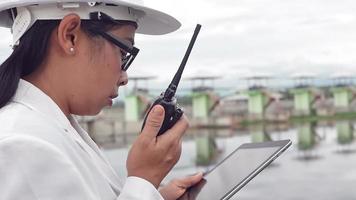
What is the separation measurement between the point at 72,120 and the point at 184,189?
0.24 metres

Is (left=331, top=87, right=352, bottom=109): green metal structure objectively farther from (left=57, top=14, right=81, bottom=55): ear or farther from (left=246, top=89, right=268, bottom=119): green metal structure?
(left=57, top=14, right=81, bottom=55): ear

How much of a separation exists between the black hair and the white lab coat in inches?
0.6

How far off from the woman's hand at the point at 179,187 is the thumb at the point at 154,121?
0.77 ft

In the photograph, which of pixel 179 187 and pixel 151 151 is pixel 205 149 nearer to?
pixel 179 187

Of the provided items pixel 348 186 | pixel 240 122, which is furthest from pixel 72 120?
pixel 240 122

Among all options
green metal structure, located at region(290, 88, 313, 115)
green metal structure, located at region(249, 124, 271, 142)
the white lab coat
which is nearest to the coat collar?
the white lab coat

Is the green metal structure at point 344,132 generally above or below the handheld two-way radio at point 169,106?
below

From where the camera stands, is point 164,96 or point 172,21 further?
point 172,21

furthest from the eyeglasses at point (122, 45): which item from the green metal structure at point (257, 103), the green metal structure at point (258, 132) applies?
the green metal structure at point (257, 103)

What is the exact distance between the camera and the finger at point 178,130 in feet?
2.72

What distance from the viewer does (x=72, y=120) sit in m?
0.95

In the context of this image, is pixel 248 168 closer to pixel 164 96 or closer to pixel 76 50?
pixel 164 96

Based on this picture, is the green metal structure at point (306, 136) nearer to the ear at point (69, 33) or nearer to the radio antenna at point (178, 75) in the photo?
the radio antenna at point (178, 75)

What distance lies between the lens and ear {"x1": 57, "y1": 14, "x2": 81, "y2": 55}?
0.82 m
